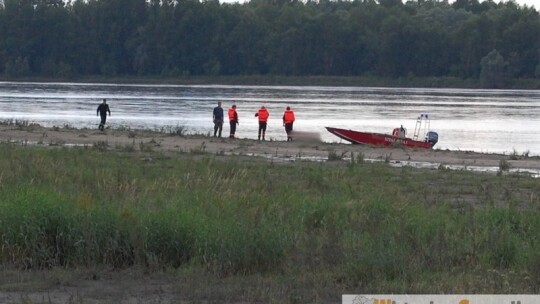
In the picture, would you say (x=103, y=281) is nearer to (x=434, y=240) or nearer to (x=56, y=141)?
(x=434, y=240)

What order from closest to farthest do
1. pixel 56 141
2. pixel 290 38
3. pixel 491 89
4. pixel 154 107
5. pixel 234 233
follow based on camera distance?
1. pixel 234 233
2. pixel 56 141
3. pixel 154 107
4. pixel 491 89
5. pixel 290 38

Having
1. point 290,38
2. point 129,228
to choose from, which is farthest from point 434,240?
point 290,38

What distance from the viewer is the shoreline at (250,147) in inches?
1220

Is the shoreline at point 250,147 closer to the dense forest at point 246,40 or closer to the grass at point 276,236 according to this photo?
the grass at point 276,236

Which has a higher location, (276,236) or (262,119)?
(276,236)

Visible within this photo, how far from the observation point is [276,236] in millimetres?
12922

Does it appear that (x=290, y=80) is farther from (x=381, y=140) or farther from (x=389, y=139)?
(x=389, y=139)

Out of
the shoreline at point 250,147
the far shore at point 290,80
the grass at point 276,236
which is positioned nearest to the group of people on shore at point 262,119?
the shoreline at point 250,147

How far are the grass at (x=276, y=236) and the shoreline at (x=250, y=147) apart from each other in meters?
12.6

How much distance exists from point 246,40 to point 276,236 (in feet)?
440

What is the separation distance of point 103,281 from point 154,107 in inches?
2525

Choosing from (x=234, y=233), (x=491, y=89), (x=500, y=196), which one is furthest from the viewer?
(x=491, y=89)

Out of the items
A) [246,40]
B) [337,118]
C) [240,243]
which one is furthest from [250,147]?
[246,40]

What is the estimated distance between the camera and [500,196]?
20547 mm
